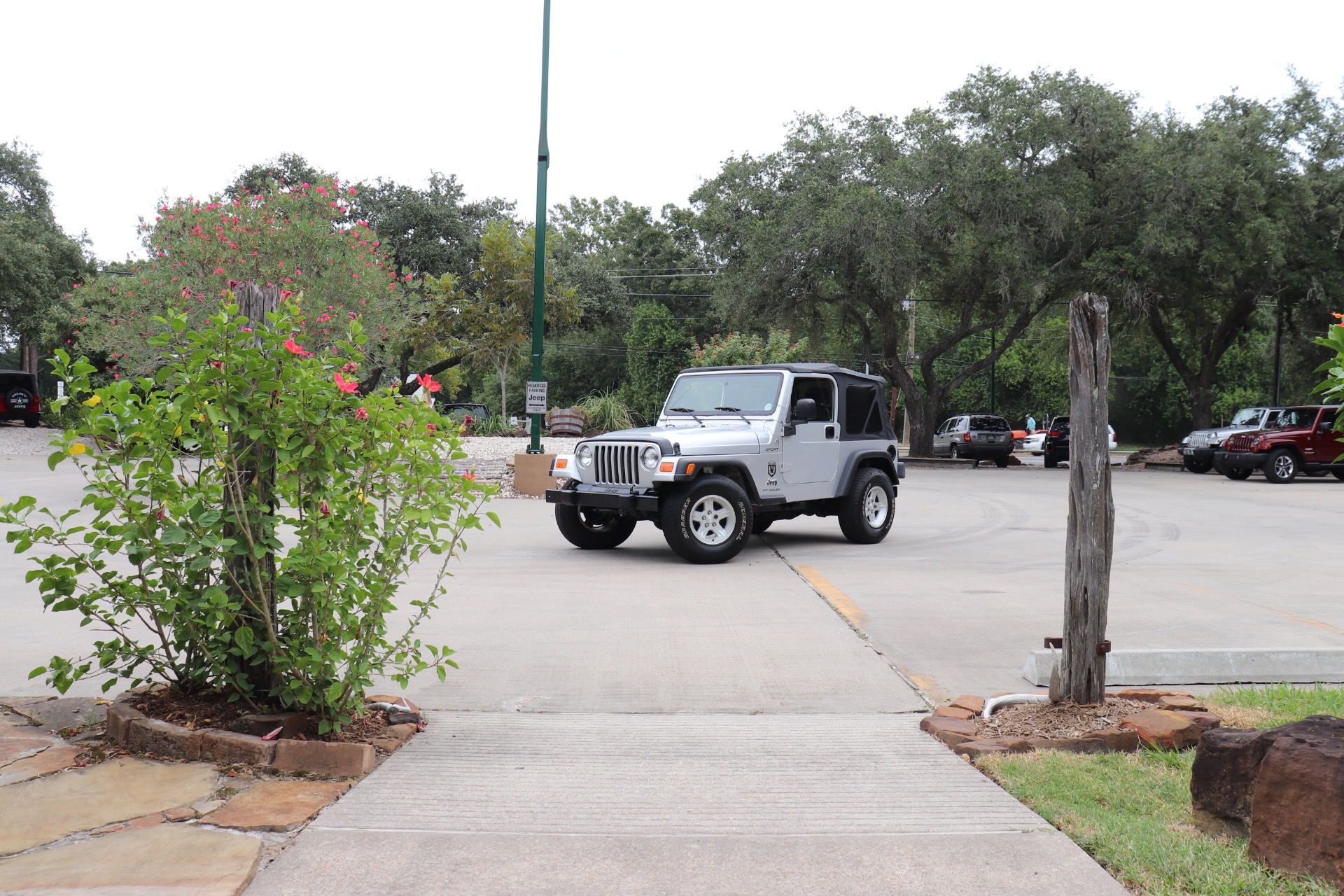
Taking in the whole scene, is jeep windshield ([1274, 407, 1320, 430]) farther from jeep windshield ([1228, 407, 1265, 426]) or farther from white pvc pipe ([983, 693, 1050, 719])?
white pvc pipe ([983, 693, 1050, 719])

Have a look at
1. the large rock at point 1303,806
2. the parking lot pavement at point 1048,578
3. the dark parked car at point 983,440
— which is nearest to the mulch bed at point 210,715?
the parking lot pavement at point 1048,578

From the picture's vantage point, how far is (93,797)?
3.83m

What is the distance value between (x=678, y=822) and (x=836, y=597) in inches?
206

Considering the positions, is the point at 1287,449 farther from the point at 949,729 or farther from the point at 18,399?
the point at 18,399

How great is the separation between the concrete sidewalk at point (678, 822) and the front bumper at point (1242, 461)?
24195mm

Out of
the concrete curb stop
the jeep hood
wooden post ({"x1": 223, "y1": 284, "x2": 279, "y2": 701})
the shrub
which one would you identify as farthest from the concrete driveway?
the shrub

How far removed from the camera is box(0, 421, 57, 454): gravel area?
28641 millimetres

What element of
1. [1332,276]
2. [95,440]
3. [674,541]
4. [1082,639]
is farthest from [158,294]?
[1332,276]

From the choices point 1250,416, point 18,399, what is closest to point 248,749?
point 1250,416

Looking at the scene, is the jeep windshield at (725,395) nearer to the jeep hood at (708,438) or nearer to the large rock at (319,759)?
the jeep hood at (708,438)

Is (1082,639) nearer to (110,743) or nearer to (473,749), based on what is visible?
(473,749)

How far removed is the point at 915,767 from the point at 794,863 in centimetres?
121

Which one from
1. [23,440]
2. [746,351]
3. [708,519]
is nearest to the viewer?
[708,519]

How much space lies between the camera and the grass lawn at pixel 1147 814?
10.4 ft
